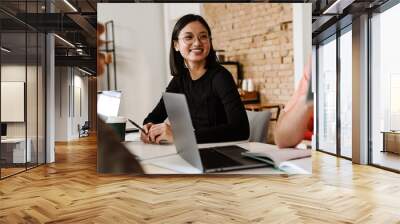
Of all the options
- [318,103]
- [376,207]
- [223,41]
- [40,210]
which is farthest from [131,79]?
[318,103]

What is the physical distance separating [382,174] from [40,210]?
4.63 m

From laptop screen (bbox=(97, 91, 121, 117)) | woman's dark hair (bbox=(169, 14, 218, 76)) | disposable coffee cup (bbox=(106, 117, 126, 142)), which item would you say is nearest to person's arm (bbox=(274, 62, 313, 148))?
woman's dark hair (bbox=(169, 14, 218, 76))

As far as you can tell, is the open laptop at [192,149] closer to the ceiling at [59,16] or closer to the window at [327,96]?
the ceiling at [59,16]

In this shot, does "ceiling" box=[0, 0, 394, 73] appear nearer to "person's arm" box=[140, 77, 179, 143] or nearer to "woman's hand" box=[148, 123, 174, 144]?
"person's arm" box=[140, 77, 179, 143]

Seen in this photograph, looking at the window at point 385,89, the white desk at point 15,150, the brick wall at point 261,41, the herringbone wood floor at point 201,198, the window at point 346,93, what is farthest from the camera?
the window at point 346,93

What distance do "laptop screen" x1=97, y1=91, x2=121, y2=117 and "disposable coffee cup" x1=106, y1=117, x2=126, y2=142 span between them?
0.07m

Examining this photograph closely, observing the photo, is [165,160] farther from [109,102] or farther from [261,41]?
[261,41]

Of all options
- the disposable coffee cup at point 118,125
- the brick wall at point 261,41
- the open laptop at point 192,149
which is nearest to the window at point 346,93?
the brick wall at point 261,41

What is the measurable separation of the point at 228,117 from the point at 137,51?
147cm

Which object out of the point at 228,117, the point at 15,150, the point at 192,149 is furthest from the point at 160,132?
the point at 15,150

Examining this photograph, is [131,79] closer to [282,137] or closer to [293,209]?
[282,137]

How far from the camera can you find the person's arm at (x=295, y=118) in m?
5.04

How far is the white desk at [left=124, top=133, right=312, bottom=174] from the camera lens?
4988 millimetres

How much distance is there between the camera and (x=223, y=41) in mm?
5062
